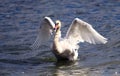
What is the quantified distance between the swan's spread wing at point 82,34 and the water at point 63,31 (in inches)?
14.0

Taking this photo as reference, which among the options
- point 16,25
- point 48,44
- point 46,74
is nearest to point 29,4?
point 16,25

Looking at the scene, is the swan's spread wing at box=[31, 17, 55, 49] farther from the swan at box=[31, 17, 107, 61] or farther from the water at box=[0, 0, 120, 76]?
the water at box=[0, 0, 120, 76]

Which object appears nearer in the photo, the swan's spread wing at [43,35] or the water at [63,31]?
the water at [63,31]

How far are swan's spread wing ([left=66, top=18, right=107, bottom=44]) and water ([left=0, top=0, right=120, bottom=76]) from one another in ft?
1.17

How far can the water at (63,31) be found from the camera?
12016 millimetres

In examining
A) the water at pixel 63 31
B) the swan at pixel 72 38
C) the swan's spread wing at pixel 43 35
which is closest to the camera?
the water at pixel 63 31

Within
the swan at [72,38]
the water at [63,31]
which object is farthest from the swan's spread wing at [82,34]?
the water at [63,31]

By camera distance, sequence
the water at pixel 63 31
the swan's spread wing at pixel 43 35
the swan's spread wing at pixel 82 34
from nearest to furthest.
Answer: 1. the water at pixel 63 31
2. the swan's spread wing at pixel 82 34
3. the swan's spread wing at pixel 43 35

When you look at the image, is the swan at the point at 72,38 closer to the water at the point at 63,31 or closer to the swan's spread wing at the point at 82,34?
the swan's spread wing at the point at 82,34

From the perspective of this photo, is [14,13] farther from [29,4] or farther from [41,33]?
[41,33]

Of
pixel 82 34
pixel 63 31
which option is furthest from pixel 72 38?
pixel 63 31

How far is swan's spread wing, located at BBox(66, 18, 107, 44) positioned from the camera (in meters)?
13.0

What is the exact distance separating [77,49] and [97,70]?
5.69 feet

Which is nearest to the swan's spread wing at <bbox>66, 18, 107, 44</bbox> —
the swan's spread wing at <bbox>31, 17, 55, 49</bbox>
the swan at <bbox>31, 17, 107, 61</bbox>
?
the swan at <bbox>31, 17, 107, 61</bbox>
